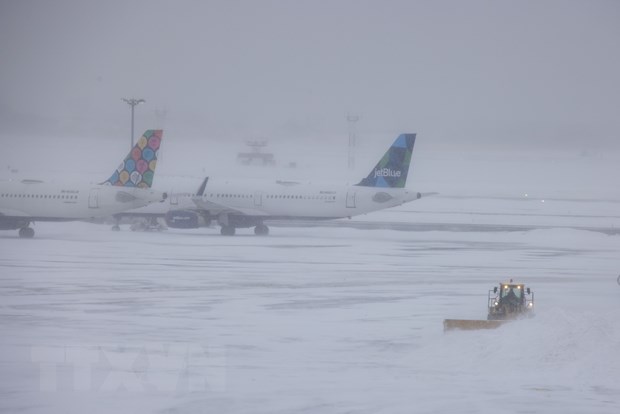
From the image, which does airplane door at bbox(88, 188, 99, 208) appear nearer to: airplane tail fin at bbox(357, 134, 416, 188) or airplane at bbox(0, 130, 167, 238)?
airplane at bbox(0, 130, 167, 238)

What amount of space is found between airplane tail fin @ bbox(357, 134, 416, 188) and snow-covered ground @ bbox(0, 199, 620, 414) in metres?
11.9

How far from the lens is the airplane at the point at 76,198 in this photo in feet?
194

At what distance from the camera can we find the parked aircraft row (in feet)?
194

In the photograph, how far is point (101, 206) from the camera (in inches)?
2330

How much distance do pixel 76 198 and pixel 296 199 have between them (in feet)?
45.0

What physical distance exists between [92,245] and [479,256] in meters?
19.6

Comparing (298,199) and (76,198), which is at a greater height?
(298,199)

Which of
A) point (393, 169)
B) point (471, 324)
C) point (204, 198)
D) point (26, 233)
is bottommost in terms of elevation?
point (471, 324)

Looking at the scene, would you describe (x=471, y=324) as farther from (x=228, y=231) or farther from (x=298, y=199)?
(x=228, y=231)

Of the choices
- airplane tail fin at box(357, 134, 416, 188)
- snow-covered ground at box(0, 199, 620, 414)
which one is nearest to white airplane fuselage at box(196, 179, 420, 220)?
airplane tail fin at box(357, 134, 416, 188)

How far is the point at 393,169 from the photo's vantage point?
62.8 meters

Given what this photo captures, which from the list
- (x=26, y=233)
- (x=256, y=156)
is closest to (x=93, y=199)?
(x=26, y=233)

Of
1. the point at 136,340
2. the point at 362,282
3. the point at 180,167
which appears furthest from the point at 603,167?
the point at 136,340

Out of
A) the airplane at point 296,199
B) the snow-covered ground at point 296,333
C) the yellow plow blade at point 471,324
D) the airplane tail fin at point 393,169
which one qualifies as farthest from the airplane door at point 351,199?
the yellow plow blade at point 471,324
